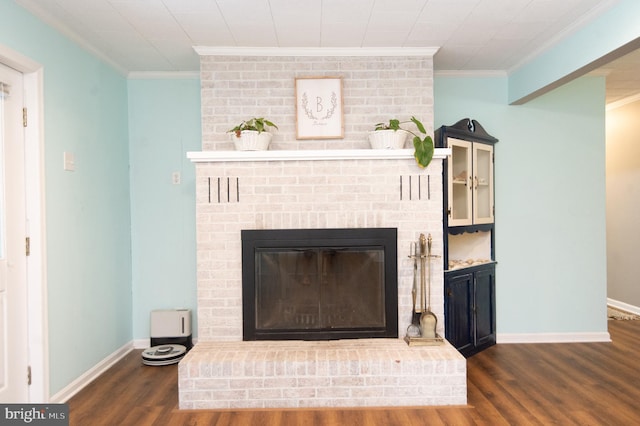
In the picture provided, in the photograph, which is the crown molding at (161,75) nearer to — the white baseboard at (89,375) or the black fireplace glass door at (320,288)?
the black fireplace glass door at (320,288)

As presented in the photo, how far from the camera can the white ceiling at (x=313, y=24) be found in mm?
2484

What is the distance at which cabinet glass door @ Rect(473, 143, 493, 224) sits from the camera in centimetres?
358

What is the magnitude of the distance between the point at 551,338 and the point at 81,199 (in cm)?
404

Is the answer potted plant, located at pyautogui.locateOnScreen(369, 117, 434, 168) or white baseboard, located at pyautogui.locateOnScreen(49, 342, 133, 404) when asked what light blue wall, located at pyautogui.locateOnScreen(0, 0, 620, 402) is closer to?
white baseboard, located at pyautogui.locateOnScreen(49, 342, 133, 404)

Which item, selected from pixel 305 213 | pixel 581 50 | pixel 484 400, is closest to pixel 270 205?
pixel 305 213

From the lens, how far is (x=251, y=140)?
2998 millimetres

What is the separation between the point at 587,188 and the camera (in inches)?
152

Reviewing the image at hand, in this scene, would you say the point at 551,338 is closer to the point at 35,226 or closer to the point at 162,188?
the point at 162,188

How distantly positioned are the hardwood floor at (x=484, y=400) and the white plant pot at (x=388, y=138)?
1.76 meters

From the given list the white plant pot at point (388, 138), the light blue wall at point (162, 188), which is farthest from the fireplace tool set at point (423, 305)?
the light blue wall at point (162, 188)

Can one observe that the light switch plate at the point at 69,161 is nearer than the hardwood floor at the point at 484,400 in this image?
No

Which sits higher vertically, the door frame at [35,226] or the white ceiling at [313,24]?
the white ceiling at [313,24]

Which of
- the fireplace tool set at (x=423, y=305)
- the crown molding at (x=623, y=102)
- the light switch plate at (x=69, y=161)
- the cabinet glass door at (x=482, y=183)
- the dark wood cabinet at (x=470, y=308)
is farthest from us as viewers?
the crown molding at (x=623, y=102)

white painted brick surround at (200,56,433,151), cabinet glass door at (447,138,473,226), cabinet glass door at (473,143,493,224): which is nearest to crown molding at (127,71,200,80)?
white painted brick surround at (200,56,433,151)
